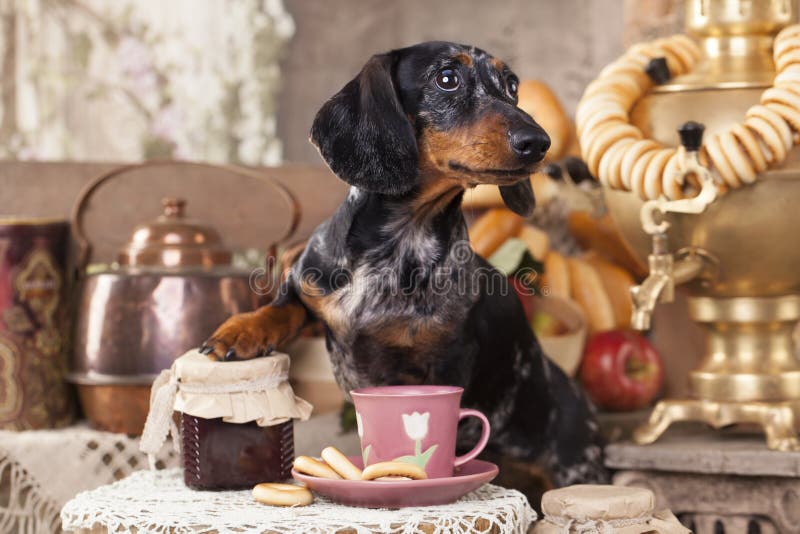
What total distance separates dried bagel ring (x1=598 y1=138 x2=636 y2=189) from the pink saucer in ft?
2.48

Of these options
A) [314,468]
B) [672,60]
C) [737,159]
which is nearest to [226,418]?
[314,468]

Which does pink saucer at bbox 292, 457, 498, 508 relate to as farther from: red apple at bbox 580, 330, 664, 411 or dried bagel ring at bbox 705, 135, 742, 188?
red apple at bbox 580, 330, 664, 411

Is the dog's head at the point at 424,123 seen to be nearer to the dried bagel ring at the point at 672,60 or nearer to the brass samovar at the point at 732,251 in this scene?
the brass samovar at the point at 732,251

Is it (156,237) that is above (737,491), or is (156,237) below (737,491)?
above

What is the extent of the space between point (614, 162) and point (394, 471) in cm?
84

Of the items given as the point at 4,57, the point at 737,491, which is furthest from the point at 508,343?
the point at 4,57

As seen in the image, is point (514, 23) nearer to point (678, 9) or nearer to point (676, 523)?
point (678, 9)

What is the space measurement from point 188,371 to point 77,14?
3.54 metres

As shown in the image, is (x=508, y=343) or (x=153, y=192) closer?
(x=508, y=343)

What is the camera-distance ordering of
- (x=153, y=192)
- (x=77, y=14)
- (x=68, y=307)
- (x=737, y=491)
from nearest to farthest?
1. (x=737, y=491)
2. (x=68, y=307)
3. (x=153, y=192)
4. (x=77, y=14)

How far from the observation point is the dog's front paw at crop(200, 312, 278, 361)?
4.99ft

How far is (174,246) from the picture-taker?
2.14 metres

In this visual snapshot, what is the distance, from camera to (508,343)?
1.93 meters

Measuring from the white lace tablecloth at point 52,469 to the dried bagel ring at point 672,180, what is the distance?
3.40ft
